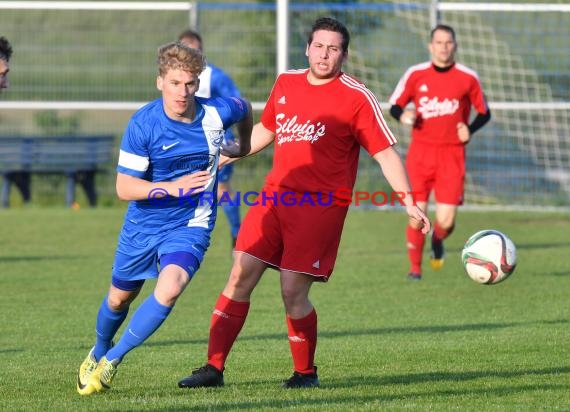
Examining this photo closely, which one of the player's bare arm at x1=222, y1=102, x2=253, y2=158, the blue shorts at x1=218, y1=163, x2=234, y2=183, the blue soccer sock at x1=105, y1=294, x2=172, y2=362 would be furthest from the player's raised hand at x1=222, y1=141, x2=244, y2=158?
the blue shorts at x1=218, y1=163, x2=234, y2=183

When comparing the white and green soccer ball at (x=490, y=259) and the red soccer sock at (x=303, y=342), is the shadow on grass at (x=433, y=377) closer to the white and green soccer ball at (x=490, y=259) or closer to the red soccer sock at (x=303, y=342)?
the red soccer sock at (x=303, y=342)

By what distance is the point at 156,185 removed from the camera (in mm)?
6152

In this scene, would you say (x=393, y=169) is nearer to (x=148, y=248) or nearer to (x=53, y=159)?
(x=148, y=248)

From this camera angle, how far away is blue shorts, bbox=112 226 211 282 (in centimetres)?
639

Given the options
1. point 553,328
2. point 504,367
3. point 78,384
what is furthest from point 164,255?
point 553,328

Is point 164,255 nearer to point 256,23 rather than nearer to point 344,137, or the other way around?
point 344,137

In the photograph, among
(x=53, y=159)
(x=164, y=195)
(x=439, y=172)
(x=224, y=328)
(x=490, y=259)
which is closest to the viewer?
(x=164, y=195)

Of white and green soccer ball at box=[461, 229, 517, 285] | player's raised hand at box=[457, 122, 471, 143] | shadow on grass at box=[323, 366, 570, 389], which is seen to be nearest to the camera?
shadow on grass at box=[323, 366, 570, 389]

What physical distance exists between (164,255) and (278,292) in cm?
504

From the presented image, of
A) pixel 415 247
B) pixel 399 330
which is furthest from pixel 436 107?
pixel 399 330

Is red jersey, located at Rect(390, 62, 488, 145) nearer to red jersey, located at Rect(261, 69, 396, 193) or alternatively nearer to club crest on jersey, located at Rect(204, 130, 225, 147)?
red jersey, located at Rect(261, 69, 396, 193)

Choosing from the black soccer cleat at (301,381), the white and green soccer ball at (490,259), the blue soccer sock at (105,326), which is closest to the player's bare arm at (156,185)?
the blue soccer sock at (105,326)

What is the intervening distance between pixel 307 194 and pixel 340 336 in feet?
8.05

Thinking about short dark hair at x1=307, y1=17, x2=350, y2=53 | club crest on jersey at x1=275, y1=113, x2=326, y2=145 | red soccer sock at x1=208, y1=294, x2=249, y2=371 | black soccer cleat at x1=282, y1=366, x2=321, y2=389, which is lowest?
black soccer cleat at x1=282, y1=366, x2=321, y2=389
